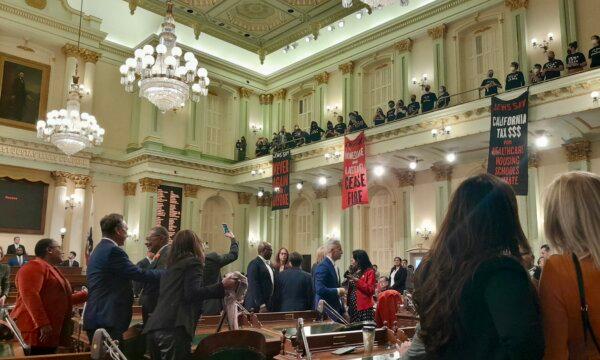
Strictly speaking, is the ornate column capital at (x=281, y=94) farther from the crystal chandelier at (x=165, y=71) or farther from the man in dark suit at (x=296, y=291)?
the man in dark suit at (x=296, y=291)

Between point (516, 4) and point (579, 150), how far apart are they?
4.29 meters

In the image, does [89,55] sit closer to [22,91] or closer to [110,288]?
[22,91]

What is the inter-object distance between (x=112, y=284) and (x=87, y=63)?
14663 mm

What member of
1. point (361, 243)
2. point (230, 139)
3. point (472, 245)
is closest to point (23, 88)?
point (230, 139)

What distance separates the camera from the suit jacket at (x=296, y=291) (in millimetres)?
6059

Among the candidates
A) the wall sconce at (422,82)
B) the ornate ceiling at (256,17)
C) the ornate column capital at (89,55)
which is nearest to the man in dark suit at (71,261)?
the ornate column capital at (89,55)

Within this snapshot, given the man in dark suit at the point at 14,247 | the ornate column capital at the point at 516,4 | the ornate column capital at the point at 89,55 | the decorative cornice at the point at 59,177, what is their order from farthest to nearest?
the ornate column capital at the point at 89,55, the decorative cornice at the point at 59,177, the ornate column capital at the point at 516,4, the man in dark suit at the point at 14,247

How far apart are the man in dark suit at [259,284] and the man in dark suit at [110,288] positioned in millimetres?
2674

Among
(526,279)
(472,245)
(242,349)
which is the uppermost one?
(472,245)

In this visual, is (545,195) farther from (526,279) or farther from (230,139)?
(230,139)

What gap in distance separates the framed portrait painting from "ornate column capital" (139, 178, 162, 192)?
11.9ft

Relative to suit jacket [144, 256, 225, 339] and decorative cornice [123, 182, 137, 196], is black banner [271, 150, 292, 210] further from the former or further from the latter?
suit jacket [144, 256, 225, 339]

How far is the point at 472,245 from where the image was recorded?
158cm

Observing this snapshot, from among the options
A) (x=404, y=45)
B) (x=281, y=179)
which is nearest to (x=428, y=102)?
(x=404, y=45)
